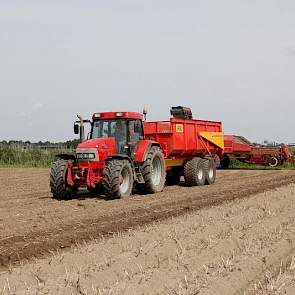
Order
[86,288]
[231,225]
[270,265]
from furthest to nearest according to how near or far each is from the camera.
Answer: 1. [231,225]
2. [270,265]
3. [86,288]

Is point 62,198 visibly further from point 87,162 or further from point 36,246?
point 36,246

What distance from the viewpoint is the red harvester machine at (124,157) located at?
38.7ft

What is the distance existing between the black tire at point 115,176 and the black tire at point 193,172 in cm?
395

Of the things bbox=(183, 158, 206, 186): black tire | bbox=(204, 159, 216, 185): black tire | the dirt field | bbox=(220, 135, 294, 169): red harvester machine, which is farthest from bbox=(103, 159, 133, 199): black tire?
bbox=(220, 135, 294, 169): red harvester machine

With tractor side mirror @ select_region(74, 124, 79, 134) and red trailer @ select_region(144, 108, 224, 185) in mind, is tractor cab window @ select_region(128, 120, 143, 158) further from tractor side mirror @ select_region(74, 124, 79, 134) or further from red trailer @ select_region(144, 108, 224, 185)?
red trailer @ select_region(144, 108, 224, 185)

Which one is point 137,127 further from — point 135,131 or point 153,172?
point 153,172

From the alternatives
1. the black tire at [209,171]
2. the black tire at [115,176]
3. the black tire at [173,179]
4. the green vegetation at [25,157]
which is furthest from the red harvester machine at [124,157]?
the green vegetation at [25,157]

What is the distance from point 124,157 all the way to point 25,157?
22.3 metres

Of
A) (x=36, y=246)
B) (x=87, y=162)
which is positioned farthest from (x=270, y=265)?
(x=87, y=162)

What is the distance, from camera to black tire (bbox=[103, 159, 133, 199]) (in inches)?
454

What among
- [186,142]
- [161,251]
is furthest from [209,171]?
[161,251]

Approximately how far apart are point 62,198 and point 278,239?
642 cm

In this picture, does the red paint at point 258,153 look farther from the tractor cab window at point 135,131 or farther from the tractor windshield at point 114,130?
the tractor windshield at point 114,130

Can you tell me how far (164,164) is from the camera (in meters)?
13.9
